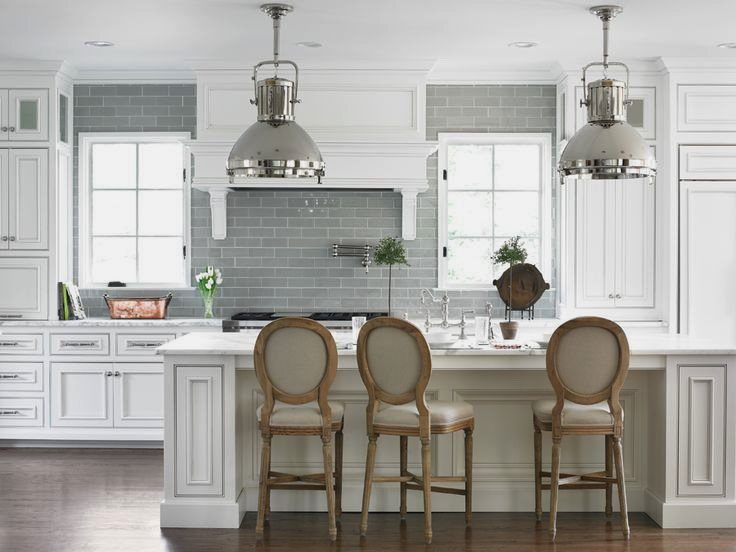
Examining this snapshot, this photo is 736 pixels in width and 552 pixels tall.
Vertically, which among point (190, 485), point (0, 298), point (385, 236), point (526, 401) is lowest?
point (190, 485)

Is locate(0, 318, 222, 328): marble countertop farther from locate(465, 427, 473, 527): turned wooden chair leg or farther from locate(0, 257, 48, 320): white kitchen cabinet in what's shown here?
locate(465, 427, 473, 527): turned wooden chair leg

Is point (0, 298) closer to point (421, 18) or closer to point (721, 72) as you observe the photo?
point (421, 18)

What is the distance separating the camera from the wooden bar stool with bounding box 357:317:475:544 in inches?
158

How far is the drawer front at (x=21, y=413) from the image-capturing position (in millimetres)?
6219

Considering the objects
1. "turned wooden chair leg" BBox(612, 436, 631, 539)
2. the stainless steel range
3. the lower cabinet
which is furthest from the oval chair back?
the lower cabinet

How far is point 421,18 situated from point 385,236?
6.59ft

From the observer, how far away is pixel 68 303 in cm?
639

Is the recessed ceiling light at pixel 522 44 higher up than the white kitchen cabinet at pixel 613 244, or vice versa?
the recessed ceiling light at pixel 522 44

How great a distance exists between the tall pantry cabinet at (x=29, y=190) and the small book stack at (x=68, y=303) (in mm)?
67

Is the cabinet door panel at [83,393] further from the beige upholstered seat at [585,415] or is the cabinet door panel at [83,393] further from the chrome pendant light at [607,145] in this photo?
the chrome pendant light at [607,145]

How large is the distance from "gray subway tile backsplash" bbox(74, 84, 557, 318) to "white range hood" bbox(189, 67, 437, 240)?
1.62ft

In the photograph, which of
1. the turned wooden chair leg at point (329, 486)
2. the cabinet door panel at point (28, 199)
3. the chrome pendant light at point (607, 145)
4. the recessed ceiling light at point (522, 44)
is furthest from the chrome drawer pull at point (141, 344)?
the chrome pendant light at point (607, 145)

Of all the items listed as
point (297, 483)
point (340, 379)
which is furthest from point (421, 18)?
point (297, 483)

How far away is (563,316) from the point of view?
6.35 m
